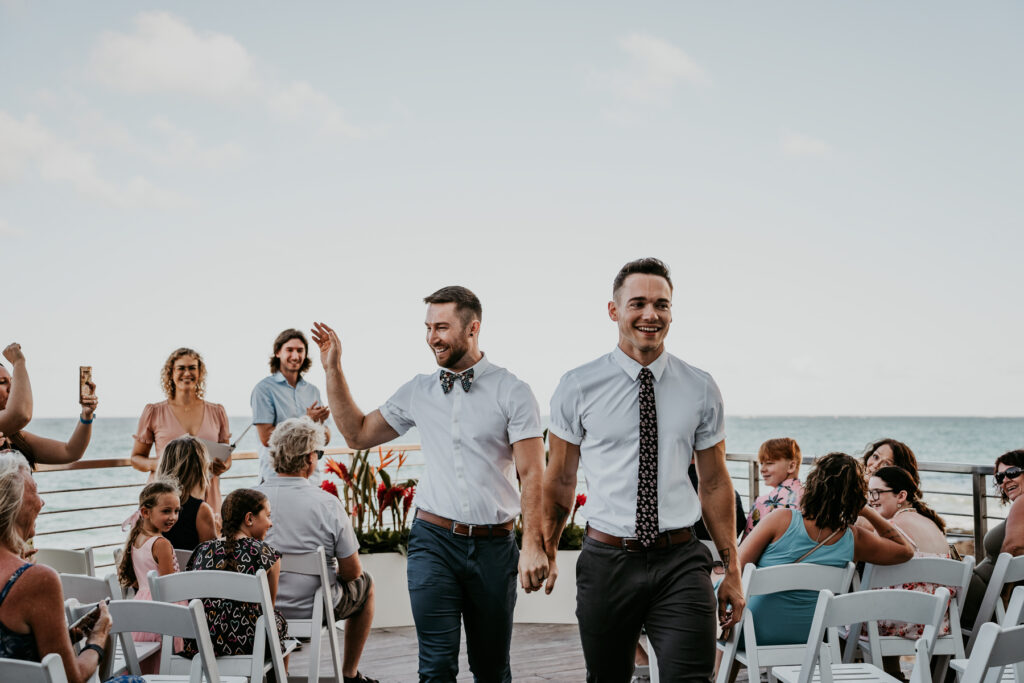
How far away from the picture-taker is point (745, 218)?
23.1 meters

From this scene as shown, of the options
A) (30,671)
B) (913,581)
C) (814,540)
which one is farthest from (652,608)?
(30,671)

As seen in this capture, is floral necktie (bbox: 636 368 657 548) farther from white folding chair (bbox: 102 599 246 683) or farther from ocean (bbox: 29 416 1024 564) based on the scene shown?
ocean (bbox: 29 416 1024 564)

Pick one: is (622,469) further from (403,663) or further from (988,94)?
(988,94)

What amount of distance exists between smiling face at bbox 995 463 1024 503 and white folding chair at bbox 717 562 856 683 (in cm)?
92

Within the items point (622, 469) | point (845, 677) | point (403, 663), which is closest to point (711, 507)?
point (622, 469)

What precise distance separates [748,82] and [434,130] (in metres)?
6.53

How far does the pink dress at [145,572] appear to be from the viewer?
321 cm

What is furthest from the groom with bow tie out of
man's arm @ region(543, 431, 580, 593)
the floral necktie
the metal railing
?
the metal railing

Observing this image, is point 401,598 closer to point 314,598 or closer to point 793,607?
point 314,598

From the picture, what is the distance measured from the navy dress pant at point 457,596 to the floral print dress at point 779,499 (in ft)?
5.34

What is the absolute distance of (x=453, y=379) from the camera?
298 centimetres

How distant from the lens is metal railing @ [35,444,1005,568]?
4602 millimetres

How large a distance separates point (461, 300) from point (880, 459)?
90.6 inches

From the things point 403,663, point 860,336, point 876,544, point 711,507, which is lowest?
point 403,663
